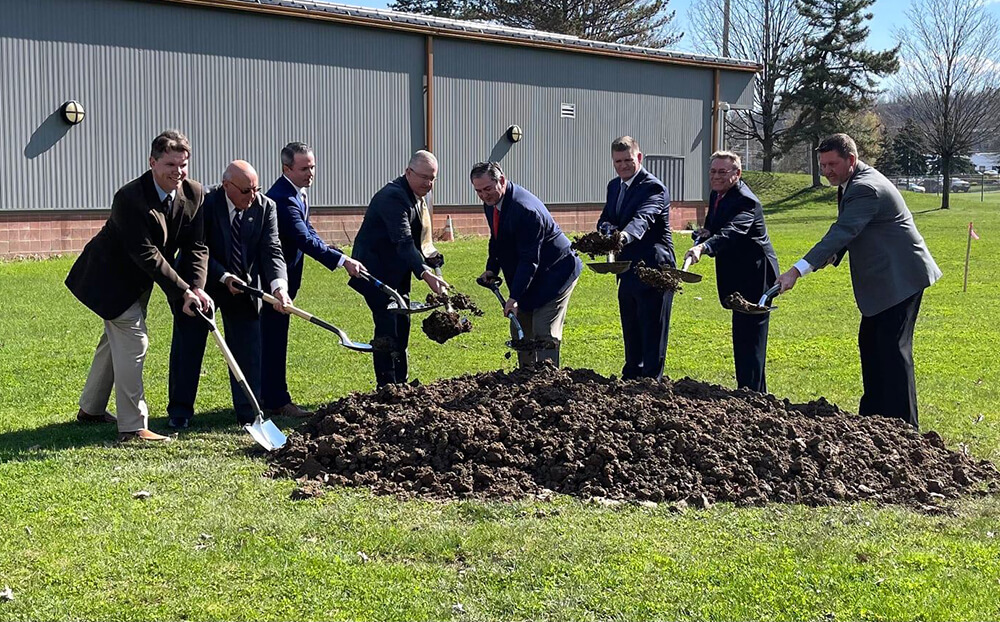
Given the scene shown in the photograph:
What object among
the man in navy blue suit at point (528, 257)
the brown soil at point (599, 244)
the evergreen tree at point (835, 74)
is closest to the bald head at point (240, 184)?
the man in navy blue suit at point (528, 257)

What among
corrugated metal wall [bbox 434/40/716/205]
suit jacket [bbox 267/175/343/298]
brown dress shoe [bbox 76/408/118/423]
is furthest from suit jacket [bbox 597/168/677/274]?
corrugated metal wall [bbox 434/40/716/205]

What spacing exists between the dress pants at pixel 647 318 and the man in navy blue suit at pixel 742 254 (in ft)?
1.69

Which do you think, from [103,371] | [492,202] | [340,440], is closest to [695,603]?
[340,440]

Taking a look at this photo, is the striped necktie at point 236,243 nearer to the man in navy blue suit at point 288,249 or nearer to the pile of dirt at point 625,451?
the man in navy blue suit at point 288,249

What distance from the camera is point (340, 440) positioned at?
273 inches

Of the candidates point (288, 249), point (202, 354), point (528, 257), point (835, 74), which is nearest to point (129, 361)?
point (202, 354)

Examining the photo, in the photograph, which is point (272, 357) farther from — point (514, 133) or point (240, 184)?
point (514, 133)

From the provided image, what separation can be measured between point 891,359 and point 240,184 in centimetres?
466

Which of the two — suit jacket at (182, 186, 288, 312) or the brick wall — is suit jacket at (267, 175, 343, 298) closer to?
suit jacket at (182, 186, 288, 312)

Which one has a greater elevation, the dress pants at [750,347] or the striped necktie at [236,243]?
the striped necktie at [236,243]

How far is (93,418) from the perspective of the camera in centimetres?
825

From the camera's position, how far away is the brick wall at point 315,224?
74.5ft

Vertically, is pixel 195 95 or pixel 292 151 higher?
pixel 195 95

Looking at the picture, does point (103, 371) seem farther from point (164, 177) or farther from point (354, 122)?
point (354, 122)
